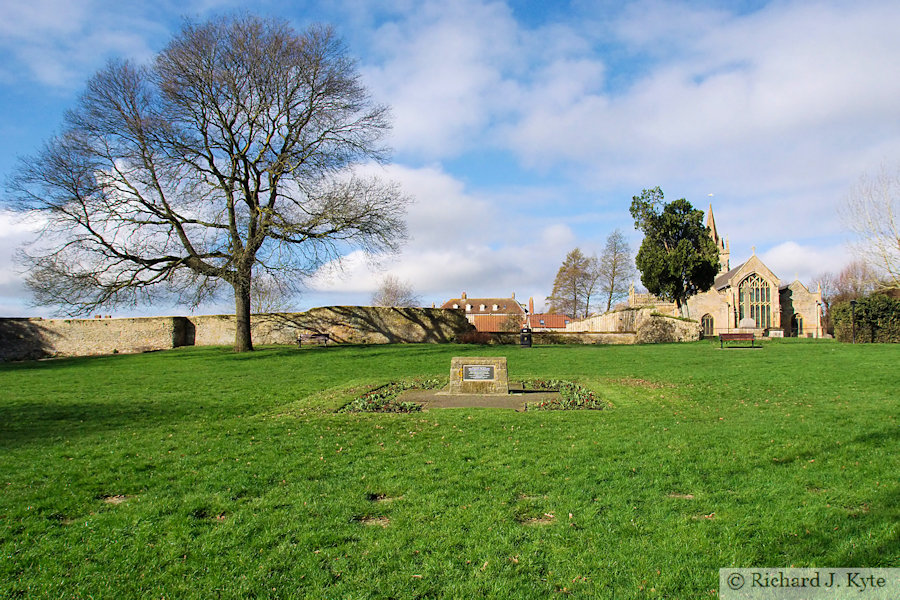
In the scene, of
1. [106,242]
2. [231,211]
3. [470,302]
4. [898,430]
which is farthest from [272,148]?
[470,302]

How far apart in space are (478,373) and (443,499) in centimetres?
691

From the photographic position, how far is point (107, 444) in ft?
21.9

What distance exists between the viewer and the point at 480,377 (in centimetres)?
1121

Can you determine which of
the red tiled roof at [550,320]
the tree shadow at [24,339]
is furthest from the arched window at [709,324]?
the tree shadow at [24,339]

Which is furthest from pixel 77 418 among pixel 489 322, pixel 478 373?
pixel 489 322

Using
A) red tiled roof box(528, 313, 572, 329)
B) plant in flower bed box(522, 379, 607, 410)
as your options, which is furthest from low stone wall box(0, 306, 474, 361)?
red tiled roof box(528, 313, 572, 329)

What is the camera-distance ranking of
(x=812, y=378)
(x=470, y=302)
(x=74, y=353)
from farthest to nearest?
1. (x=470, y=302)
2. (x=74, y=353)
3. (x=812, y=378)

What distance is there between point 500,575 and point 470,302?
286 ft

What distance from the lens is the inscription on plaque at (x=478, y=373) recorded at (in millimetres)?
11180

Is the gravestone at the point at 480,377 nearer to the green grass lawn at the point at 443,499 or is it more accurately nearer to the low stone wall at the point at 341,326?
the green grass lawn at the point at 443,499

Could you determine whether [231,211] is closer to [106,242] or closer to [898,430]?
[106,242]

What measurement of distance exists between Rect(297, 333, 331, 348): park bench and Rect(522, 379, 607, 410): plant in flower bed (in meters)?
17.4

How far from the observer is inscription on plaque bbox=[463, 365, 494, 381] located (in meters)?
11.2

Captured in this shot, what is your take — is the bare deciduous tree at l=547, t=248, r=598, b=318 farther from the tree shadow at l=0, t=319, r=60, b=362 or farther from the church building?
the tree shadow at l=0, t=319, r=60, b=362
